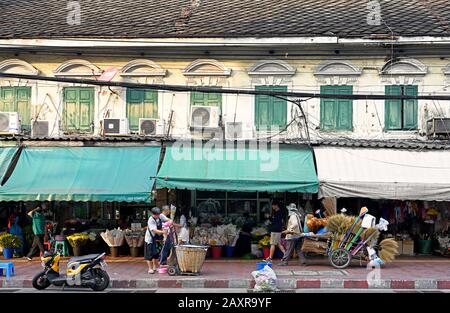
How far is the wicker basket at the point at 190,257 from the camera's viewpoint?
12.2m

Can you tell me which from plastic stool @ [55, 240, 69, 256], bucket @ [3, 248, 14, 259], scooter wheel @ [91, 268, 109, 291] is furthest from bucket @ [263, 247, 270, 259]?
bucket @ [3, 248, 14, 259]

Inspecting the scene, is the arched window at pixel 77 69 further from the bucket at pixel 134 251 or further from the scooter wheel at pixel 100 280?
the scooter wheel at pixel 100 280

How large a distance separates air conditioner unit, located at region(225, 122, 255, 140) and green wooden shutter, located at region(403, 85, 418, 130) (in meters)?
4.49

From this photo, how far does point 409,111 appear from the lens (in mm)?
16188

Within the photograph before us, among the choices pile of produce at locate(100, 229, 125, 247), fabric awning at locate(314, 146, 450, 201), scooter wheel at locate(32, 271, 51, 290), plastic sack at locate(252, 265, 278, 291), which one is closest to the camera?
plastic sack at locate(252, 265, 278, 291)

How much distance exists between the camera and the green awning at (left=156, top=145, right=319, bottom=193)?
14.1 meters

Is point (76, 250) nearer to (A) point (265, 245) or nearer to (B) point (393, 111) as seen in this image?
(A) point (265, 245)

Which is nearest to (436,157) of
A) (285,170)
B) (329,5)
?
(285,170)

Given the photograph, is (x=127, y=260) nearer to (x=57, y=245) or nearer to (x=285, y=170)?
(x=57, y=245)

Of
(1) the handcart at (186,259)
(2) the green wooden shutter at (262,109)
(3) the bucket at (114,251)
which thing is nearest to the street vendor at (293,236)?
(1) the handcart at (186,259)

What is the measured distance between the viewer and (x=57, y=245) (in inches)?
607

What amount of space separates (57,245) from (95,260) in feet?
15.8

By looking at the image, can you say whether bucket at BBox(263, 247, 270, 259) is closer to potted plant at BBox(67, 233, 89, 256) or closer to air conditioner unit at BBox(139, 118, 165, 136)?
air conditioner unit at BBox(139, 118, 165, 136)

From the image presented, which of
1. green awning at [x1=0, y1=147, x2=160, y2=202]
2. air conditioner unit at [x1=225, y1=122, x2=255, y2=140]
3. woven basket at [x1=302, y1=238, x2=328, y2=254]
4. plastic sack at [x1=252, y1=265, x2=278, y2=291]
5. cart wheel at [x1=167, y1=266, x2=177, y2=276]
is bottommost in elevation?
cart wheel at [x1=167, y1=266, x2=177, y2=276]
